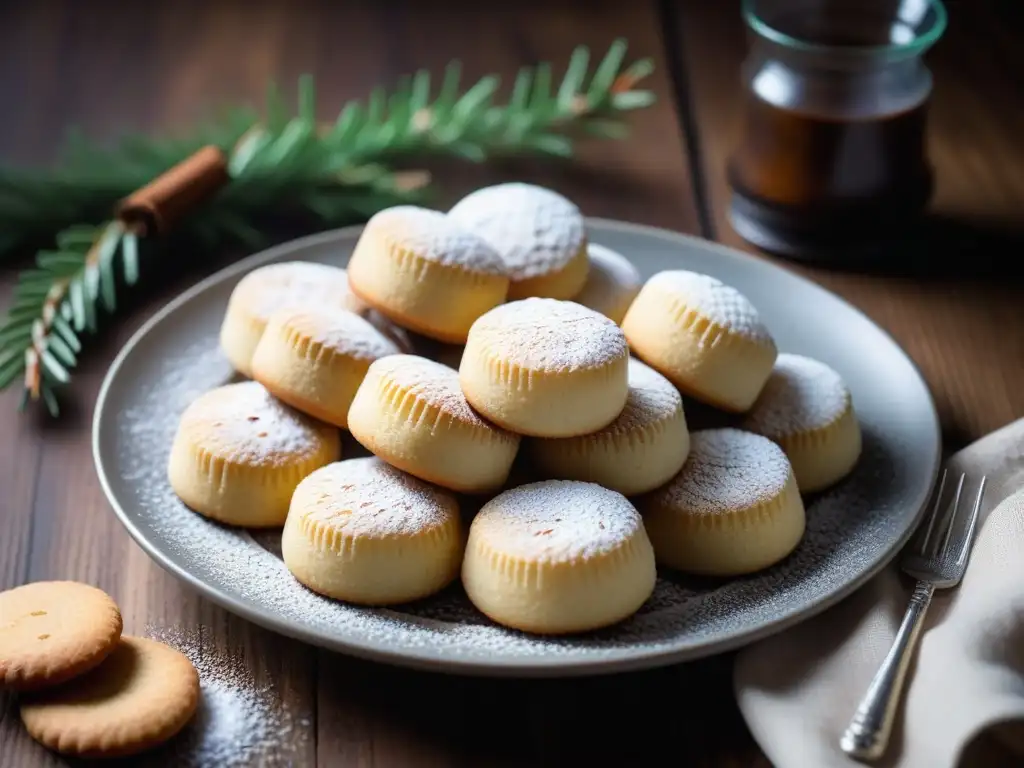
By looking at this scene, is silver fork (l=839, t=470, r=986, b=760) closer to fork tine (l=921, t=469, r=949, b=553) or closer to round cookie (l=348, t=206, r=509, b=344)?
fork tine (l=921, t=469, r=949, b=553)

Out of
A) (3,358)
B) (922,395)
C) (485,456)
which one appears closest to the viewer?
(485,456)

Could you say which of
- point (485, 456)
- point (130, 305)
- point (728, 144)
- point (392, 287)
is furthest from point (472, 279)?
point (728, 144)

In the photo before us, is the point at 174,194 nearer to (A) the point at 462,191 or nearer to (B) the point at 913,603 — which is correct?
(A) the point at 462,191

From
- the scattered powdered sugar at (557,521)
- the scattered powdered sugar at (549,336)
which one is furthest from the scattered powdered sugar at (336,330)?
the scattered powdered sugar at (557,521)

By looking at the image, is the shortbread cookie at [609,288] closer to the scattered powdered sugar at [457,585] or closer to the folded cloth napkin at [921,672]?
the scattered powdered sugar at [457,585]

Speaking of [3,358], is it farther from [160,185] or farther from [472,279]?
[472,279]

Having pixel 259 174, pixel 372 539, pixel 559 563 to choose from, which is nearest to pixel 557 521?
pixel 559 563

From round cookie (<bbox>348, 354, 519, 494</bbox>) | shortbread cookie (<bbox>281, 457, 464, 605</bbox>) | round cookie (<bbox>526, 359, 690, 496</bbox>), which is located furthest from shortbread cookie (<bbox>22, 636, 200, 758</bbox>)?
round cookie (<bbox>526, 359, 690, 496</bbox>)
